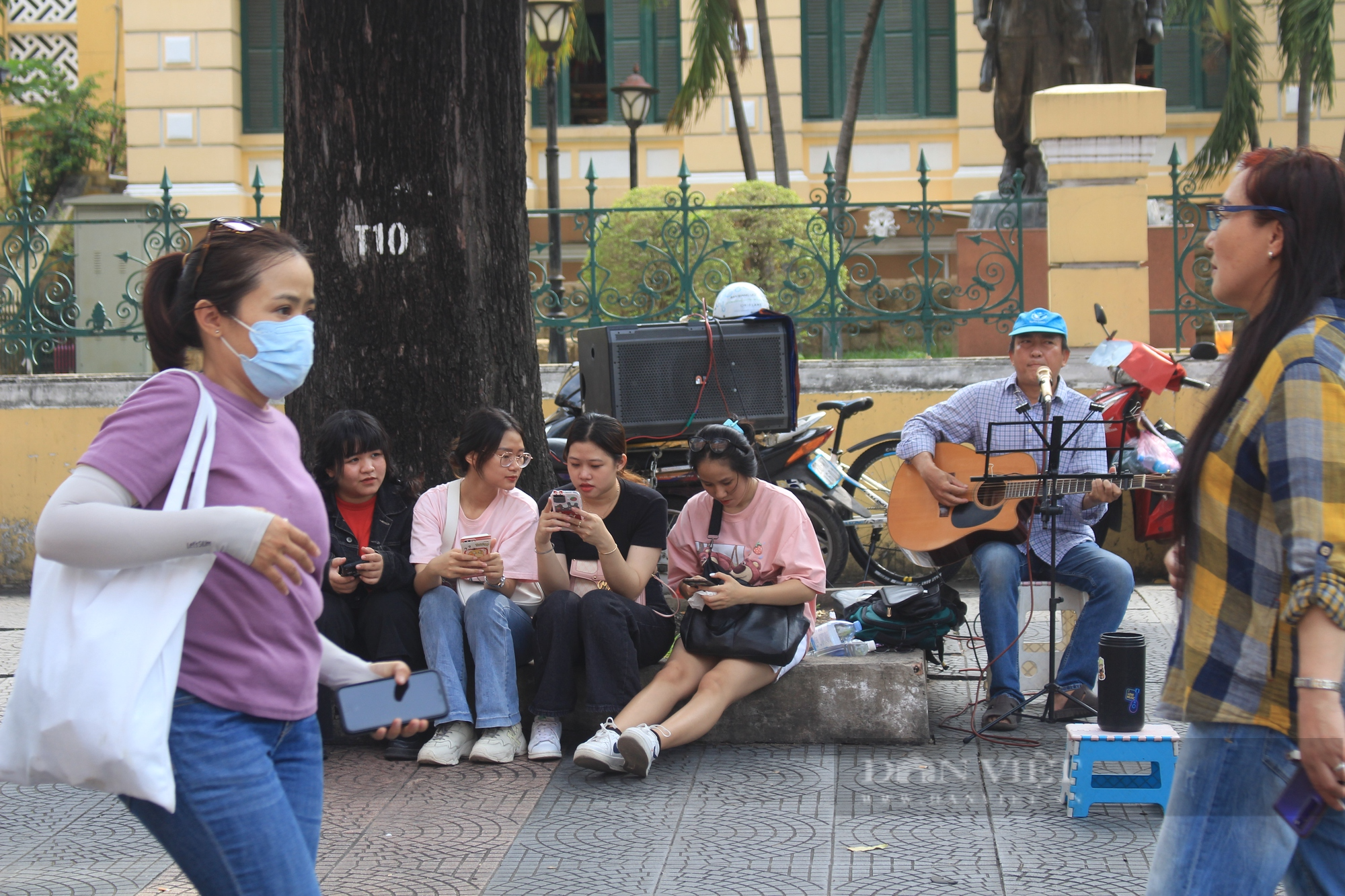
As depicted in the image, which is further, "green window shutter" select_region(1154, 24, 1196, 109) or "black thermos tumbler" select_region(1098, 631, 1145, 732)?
"green window shutter" select_region(1154, 24, 1196, 109)

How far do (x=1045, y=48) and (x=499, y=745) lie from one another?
8704 mm

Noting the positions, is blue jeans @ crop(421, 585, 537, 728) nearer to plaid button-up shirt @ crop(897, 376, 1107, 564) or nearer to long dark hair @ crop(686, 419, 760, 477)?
long dark hair @ crop(686, 419, 760, 477)

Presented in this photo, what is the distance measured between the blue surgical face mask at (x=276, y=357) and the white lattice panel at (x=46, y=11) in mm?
21565

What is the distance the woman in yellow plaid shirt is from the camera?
7.40 feet

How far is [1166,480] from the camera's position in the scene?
18.1 feet

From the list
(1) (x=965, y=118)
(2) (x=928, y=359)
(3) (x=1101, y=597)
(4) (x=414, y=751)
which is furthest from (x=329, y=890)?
(1) (x=965, y=118)

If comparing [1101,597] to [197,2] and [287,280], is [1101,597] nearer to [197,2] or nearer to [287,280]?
[287,280]

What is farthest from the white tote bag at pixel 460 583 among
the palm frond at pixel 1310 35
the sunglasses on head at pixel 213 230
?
the palm frond at pixel 1310 35

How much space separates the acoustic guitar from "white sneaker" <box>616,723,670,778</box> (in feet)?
5.28

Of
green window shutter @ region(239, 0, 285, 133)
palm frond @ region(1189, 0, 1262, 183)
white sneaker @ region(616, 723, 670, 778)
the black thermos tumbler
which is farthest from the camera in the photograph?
green window shutter @ region(239, 0, 285, 133)

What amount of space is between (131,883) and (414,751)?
55.0 inches

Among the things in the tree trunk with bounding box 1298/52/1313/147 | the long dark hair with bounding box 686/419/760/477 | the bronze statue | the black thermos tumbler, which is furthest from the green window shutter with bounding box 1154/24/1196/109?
the black thermos tumbler

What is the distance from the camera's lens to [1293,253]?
2420mm

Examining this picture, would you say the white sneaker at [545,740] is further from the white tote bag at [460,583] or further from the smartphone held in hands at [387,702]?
the smartphone held in hands at [387,702]
